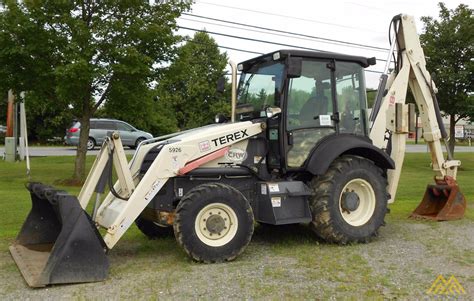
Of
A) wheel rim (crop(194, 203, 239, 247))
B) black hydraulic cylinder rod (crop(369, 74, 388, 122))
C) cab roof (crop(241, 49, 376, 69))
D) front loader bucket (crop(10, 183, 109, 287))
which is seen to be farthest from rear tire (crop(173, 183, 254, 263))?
black hydraulic cylinder rod (crop(369, 74, 388, 122))

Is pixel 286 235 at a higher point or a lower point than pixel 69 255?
lower

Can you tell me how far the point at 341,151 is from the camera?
6.80 meters

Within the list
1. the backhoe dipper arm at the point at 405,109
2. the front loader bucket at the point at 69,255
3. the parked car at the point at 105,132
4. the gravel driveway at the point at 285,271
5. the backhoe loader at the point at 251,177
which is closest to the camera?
the gravel driveway at the point at 285,271

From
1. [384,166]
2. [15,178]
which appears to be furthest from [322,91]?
[15,178]

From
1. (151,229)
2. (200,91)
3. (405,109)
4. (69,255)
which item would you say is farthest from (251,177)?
(200,91)

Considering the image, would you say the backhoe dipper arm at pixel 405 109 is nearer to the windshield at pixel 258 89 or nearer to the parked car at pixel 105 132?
the windshield at pixel 258 89

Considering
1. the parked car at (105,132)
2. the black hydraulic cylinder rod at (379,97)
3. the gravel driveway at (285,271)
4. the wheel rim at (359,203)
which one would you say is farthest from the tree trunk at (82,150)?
the parked car at (105,132)

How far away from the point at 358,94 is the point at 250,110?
163 cm

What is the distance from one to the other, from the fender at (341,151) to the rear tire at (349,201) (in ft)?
0.54

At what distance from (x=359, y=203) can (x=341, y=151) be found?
0.88m

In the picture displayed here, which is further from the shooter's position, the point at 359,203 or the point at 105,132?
the point at 105,132

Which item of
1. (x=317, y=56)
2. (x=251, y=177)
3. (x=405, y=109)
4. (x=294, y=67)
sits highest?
(x=317, y=56)

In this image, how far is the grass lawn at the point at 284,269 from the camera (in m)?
4.97

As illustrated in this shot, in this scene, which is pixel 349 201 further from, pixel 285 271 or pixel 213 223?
pixel 213 223
